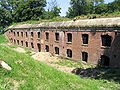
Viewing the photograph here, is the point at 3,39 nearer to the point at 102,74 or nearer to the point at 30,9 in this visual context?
the point at 30,9

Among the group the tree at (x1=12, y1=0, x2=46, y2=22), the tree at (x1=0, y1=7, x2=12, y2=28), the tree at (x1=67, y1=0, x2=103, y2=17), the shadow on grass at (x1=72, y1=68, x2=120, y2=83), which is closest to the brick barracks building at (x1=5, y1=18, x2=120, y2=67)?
the shadow on grass at (x1=72, y1=68, x2=120, y2=83)

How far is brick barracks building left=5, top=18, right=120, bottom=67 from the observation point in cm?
1543

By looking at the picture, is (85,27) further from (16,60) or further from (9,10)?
(9,10)

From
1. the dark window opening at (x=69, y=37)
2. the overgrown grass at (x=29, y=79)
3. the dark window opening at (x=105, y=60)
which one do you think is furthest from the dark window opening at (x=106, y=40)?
the overgrown grass at (x=29, y=79)

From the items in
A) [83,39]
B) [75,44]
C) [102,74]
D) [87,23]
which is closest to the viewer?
[102,74]

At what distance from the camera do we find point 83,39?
1850cm

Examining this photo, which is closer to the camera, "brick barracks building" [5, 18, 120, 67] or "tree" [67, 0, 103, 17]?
"brick barracks building" [5, 18, 120, 67]

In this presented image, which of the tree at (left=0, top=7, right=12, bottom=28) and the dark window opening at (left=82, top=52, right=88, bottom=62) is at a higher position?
the tree at (left=0, top=7, right=12, bottom=28)

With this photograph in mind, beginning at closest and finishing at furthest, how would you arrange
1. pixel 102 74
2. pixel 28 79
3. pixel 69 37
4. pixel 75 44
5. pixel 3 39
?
pixel 28 79
pixel 102 74
pixel 75 44
pixel 69 37
pixel 3 39

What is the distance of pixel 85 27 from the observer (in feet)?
57.8

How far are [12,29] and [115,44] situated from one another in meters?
27.2

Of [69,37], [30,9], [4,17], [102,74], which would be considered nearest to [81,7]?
[30,9]

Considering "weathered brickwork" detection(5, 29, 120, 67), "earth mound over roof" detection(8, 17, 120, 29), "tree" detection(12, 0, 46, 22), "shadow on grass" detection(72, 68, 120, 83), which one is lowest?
"shadow on grass" detection(72, 68, 120, 83)

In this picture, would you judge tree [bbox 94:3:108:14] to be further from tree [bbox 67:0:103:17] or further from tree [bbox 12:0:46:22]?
tree [bbox 12:0:46:22]
